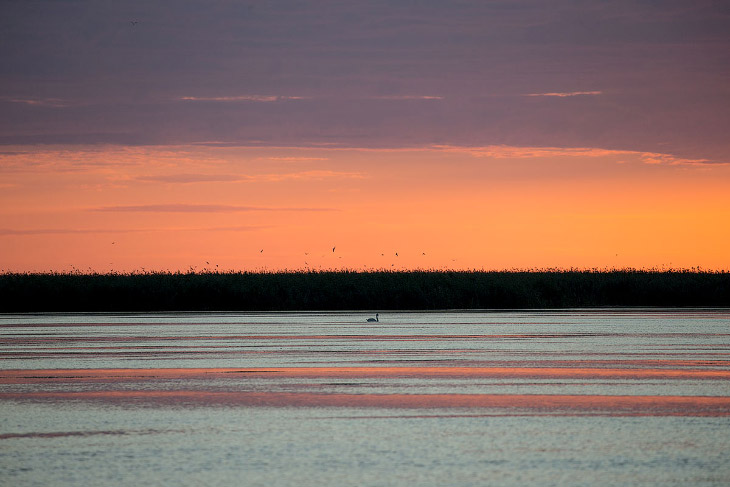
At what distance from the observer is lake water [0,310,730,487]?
28.7 ft

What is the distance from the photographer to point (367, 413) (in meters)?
11.9

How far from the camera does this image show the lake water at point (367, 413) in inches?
344

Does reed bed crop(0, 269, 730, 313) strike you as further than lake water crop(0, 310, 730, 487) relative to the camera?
Yes

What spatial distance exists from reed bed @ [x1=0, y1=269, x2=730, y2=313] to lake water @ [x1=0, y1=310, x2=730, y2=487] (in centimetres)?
2645

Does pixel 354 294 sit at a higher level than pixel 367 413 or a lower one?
higher

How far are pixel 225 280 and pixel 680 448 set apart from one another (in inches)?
1824

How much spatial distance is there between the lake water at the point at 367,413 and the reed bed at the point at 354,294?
26450 millimetres

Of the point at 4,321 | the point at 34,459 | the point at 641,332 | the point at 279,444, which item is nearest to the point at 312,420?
the point at 279,444

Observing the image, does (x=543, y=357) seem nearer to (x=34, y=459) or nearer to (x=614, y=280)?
(x=34, y=459)

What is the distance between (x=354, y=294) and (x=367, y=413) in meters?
38.8

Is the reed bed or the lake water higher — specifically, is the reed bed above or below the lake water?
above

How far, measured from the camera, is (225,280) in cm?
5481

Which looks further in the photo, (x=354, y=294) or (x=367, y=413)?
(x=354, y=294)

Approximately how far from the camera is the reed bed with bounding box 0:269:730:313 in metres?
49.9
